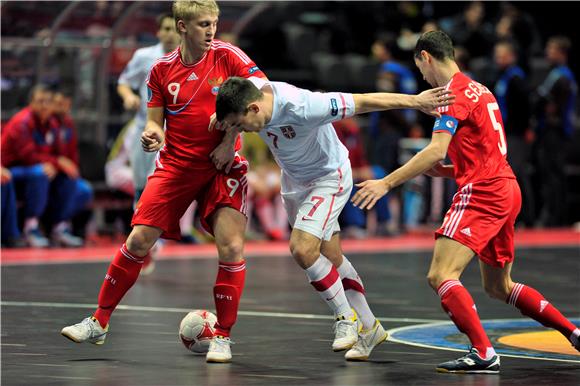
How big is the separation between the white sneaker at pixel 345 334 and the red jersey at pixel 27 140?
26.1 ft

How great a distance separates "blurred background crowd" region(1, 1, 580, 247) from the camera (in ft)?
50.3

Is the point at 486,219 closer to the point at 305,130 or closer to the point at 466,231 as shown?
the point at 466,231

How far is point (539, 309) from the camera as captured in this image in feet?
25.0

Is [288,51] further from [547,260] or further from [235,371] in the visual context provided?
[235,371]

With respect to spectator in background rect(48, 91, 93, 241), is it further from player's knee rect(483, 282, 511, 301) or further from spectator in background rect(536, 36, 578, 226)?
player's knee rect(483, 282, 511, 301)

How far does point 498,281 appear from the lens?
7.67m

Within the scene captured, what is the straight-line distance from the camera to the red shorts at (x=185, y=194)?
777 centimetres

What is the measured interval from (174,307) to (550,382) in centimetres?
398

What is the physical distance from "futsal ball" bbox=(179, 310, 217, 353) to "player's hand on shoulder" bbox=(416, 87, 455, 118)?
1817mm

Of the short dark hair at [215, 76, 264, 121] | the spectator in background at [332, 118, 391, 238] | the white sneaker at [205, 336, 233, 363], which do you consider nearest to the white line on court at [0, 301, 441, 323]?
the white sneaker at [205, 336, 233, 363]

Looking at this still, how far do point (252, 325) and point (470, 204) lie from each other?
234 centimetres

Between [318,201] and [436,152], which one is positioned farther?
[318,201]

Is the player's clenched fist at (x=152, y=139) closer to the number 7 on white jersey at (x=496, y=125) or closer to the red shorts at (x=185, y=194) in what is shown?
the red shorts at (x=185, y=194)

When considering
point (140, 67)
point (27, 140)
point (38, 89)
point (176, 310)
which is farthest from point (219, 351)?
point (38, 89)
